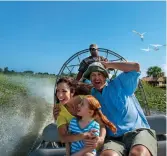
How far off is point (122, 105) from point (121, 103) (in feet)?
0.05

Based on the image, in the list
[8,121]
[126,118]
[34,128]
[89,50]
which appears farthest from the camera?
[8,121]

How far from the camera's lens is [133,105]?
8.10 feet

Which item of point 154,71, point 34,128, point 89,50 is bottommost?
point 34,128

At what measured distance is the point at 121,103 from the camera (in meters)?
2.36

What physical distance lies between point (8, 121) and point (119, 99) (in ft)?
21.5

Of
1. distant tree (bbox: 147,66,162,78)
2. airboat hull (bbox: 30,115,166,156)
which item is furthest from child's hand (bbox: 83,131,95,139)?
distant tree (bbox: 147,66,162,78)

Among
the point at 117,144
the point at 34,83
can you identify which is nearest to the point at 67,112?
the point at 117,144

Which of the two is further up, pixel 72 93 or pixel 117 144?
pixel 72 93

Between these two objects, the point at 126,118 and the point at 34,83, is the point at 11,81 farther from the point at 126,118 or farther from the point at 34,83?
the point at 126,118

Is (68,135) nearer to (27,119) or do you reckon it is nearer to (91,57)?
(91,57)

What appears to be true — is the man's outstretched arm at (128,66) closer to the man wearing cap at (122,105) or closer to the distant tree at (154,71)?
the man wearing cap at (122,105)

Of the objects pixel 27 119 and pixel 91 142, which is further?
pixel 27 119

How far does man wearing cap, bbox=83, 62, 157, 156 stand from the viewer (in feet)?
7.43

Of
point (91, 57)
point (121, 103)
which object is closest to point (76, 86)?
point (121, 103)
